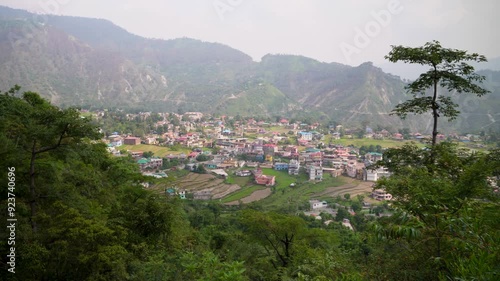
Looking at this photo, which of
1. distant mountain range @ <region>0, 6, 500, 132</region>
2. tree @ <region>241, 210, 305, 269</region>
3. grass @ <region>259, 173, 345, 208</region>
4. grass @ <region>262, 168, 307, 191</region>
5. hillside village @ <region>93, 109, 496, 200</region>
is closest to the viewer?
tree @ <region>241, 210, 305, 269</region>

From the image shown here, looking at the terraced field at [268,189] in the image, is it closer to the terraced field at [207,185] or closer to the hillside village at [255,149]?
the terraced field at [207,185]

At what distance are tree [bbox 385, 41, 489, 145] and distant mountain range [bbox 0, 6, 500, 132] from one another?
45.8 meters

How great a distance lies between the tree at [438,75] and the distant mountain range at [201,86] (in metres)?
45.8

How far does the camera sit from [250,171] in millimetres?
26125

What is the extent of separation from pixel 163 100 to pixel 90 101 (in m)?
16.7

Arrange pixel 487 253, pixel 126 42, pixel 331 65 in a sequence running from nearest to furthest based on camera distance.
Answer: pixel 487 253 → pixel 331 65 → pixel 126 42

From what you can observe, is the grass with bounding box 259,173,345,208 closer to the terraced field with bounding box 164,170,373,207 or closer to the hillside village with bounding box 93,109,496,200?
the terraced field with bounding box 164,170,373,207

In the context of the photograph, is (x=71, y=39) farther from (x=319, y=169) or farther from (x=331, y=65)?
Answer: (x=319, y=169)

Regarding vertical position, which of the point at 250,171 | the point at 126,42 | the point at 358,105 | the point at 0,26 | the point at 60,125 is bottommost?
the point at 250,171

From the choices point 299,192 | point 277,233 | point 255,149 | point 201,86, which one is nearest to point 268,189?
point 299,192

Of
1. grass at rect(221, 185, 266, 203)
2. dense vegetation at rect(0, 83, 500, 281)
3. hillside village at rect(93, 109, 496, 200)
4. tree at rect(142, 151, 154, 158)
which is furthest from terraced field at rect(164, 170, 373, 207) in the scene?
dense vegetation at rect(0, 83, 500, 281)

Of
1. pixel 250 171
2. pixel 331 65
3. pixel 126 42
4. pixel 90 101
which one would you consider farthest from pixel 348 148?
pixel 126 42

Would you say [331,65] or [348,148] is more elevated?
[331,65]

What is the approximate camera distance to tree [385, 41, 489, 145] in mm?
4066
